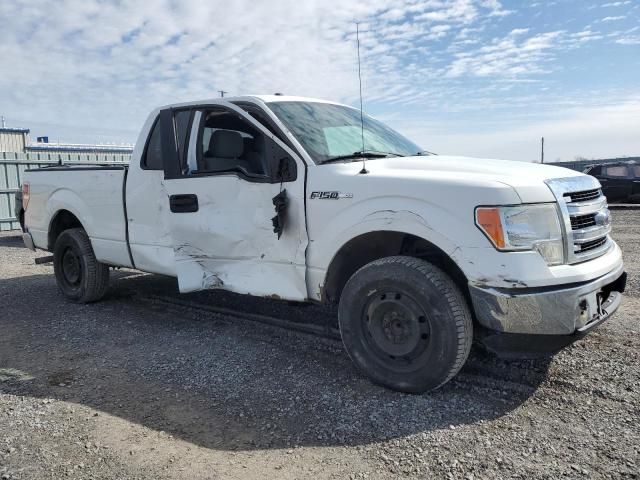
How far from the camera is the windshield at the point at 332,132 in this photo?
4105 mm

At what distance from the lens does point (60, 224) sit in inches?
257

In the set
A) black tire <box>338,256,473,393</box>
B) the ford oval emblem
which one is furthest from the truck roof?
the ford oval emblem

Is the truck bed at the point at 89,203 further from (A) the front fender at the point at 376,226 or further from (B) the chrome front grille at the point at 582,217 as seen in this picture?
(B) the chrome front grille at the point at 582,217

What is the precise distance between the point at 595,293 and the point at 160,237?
364 centimetres

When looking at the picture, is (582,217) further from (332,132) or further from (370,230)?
(332,132)

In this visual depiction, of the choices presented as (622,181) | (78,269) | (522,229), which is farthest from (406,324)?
(622,181)

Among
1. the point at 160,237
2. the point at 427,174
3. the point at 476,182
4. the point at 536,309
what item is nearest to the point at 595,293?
the point at 536,309

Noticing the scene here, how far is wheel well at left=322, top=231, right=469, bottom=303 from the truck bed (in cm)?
253

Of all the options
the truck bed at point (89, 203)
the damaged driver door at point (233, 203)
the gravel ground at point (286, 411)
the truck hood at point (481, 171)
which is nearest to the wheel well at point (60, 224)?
the truck bed at point (89, 203)

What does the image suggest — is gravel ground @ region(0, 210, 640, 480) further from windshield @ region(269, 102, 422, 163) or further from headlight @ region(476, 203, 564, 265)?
windshield @ region(269, 102, 422, 163)

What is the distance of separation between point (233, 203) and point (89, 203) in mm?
2340

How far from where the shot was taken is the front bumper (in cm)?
307

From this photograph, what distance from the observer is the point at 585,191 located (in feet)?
11.6

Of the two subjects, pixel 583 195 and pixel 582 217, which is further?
pixel 583 195
